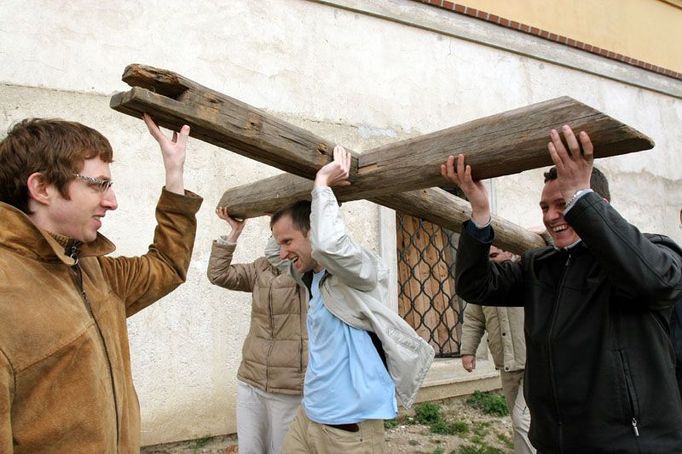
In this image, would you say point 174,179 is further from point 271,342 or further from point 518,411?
point 518,411

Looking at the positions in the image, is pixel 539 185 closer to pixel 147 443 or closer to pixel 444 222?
pixel 444 222

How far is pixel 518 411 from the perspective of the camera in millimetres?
3340

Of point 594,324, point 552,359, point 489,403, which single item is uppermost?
point 594,324

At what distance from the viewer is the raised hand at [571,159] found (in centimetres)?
147

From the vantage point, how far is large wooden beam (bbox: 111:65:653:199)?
1.50 metres

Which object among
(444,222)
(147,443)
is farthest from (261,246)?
(444,222)

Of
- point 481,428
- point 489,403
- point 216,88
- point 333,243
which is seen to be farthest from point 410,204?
point 489,403

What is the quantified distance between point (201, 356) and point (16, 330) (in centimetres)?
293

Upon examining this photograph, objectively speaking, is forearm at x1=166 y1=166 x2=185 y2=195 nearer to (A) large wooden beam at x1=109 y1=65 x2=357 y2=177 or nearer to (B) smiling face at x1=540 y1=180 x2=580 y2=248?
(A) large wooden beam at x1=109 y1=65 x2=357 y2=177

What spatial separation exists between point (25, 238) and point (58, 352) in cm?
31

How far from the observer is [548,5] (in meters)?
5.98

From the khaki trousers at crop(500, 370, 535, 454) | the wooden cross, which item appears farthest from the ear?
the khaki trousers at crop(500, 370, 535, 454)

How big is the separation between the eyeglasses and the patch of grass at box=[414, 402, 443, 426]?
3.94 meters

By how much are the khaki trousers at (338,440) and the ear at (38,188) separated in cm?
154
